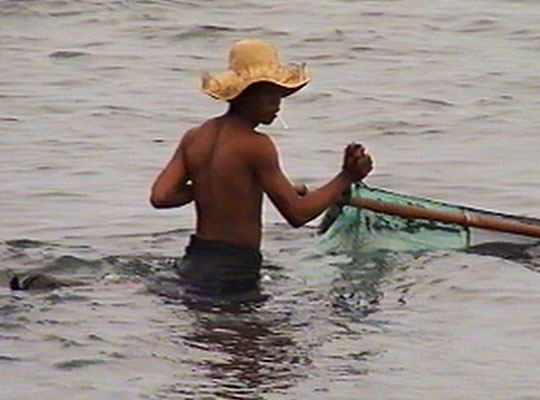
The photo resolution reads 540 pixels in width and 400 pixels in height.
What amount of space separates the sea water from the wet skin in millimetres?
448

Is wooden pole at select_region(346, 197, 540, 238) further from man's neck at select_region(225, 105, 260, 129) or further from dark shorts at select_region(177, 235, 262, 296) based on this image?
man's neck at select_region(225, 105, 260, 129)

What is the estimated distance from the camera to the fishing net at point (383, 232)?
9320 mm

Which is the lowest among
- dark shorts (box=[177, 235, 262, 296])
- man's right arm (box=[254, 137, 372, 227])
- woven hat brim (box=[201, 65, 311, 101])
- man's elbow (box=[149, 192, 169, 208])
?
dark shorts (box=[177, 235, 262, 296])

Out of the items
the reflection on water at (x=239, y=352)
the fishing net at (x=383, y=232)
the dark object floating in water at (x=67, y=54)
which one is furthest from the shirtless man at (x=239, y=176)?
the dark object floating in water at (x=67, y=54)

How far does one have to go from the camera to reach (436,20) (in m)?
18.2

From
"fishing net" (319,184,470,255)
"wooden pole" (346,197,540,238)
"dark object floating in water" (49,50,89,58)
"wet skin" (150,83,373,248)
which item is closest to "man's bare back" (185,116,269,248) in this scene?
"wet skin" (150,83,373,248)

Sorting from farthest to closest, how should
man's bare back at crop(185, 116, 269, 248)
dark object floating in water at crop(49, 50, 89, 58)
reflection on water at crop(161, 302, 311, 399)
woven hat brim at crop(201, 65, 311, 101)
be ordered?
dark object floating in water at crop(49, 50, 89, 58) → man's bare back at crop(185, 116, 269, 248) → woven hat brim at crop(201, 65, 311, 101) → reflection on water at crop(161, 302, 311, 399)

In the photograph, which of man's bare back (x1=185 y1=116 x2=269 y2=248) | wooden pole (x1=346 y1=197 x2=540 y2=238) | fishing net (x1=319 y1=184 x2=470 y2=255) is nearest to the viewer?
man's bare back (x1=185 y1=116 x2=269 y2=248)

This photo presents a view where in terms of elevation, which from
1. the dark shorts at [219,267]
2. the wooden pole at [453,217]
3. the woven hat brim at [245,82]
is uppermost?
the woven hat brim at [245,82]

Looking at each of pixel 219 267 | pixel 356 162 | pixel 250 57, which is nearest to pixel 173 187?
pixel 219 267

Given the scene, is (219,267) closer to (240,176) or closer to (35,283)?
(240,176)

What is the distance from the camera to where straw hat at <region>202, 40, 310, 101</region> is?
794cm

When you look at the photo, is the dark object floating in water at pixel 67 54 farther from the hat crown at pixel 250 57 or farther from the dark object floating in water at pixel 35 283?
the hat crown at pixel 250 57

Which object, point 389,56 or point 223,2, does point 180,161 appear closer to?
point 389,56
